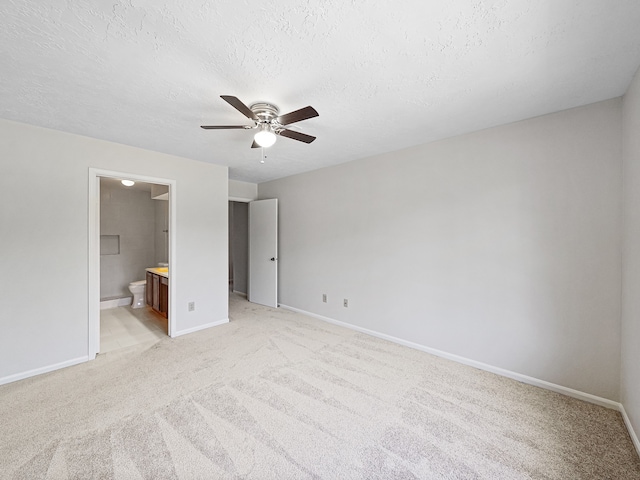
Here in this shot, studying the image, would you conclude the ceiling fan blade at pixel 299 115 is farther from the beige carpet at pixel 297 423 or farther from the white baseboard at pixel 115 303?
the white baseboard at pixel 115 303

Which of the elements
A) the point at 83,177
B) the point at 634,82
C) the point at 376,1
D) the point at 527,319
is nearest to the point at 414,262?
the point at 527,319

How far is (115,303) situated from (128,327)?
152 cm

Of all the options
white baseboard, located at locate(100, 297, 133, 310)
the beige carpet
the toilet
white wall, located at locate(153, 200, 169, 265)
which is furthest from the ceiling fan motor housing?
white baseboard, located at locate(100, 297, 133, 310)

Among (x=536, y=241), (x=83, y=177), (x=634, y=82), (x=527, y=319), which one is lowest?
(x=527, y=319)

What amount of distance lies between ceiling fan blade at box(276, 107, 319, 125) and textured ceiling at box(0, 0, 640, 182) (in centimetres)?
20

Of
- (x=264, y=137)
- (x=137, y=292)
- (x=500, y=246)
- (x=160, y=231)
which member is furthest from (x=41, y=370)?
(x=500, y=246)

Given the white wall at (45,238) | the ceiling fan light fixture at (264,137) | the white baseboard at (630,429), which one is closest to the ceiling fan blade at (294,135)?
the ceiling fan light fixture at (264,137)

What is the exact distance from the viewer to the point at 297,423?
6.32 ft

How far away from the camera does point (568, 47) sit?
1515 mm

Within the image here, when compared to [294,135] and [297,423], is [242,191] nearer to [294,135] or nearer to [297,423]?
[294,135]

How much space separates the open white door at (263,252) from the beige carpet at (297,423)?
2.06 metres

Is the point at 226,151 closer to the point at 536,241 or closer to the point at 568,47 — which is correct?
the point at 568,47

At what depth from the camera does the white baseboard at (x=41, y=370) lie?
96.4 inches

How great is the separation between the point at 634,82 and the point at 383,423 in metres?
2.86
